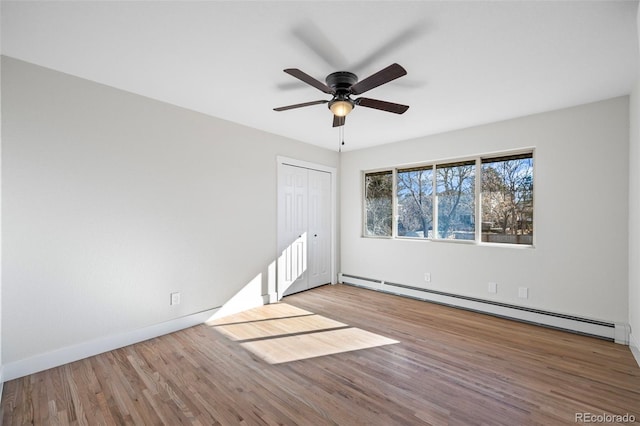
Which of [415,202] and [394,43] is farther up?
[394,43]

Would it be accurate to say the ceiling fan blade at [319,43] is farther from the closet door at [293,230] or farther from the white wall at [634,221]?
the white wall at [634,221]

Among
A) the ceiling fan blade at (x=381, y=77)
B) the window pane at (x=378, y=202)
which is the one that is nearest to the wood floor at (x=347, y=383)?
the window pane at (x=378, y=202)

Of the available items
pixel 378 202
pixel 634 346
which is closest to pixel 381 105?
pixel 378 202

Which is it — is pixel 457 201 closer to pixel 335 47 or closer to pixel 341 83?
pixel 341 83

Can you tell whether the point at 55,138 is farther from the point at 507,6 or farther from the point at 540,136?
the point at 540,136

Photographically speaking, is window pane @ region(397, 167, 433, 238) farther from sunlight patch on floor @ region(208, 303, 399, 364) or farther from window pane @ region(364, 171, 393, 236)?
sunlight patch on floor @ region(208, 303, 399, 364)

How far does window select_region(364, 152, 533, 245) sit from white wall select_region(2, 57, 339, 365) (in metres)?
2.40

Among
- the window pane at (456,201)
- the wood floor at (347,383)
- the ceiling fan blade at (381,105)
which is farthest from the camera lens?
the window pane at (456,201)

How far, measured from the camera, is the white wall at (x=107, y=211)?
7.38 ft

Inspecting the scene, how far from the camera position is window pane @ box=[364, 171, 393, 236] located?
16.1 feet

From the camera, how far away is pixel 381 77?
1980 mm

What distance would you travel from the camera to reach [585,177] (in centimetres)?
307

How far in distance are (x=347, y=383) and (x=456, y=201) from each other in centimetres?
305

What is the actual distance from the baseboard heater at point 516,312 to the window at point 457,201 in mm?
816
